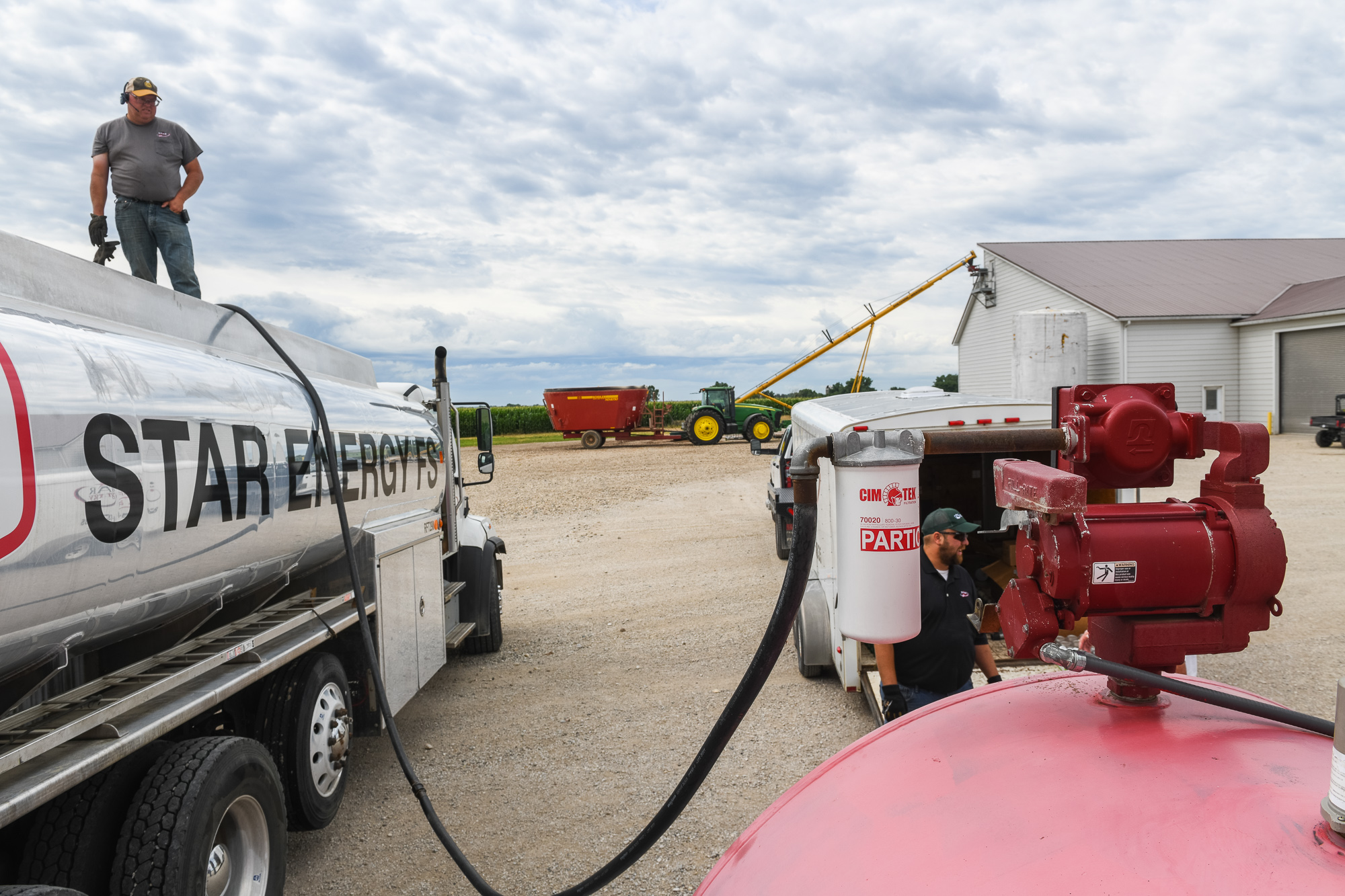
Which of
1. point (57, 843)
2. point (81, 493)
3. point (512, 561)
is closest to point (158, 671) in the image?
point (57, 843)

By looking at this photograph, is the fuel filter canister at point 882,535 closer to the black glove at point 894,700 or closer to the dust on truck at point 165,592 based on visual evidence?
the dust on truck at point 165,592

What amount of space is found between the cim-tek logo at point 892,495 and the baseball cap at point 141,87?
5.48 metres

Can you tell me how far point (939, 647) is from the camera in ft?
15.3

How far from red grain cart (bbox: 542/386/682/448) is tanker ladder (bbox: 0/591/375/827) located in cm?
2784

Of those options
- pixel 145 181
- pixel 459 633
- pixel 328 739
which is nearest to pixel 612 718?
pixel 459 633

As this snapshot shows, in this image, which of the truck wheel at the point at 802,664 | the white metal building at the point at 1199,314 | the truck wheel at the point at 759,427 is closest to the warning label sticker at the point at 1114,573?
the truck wheel at the point at 802,664

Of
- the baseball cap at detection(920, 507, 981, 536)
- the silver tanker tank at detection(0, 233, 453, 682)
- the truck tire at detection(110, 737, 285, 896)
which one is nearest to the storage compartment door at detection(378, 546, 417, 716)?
the silver tanker tank at detection(0, 233, 453, 682)

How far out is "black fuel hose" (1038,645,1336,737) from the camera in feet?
5.37

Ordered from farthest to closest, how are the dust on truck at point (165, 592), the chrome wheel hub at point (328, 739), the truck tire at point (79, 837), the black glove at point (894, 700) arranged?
1. the black glove at point (894, 700)
2. the chrome wheel hub at point (328, 739)
3. the truck tire at point (79, 837)
4. the dust on truck at point (165, 592)

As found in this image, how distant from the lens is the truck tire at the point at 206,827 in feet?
9.24

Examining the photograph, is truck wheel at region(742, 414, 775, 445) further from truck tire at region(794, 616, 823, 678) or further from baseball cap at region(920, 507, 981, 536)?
baseball cap at region(920, 507, 981, 536)

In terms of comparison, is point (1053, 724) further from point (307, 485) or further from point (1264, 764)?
point (307, 485)

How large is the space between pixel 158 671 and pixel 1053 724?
3.07 metres

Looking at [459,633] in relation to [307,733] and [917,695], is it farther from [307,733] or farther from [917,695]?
[917,695]
